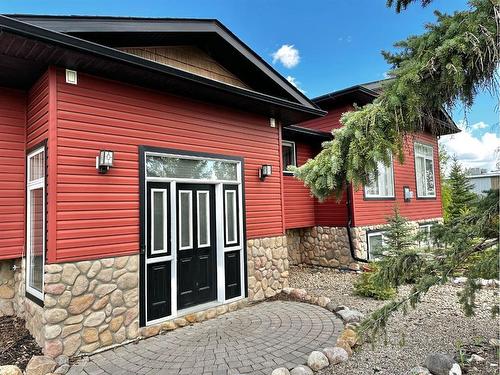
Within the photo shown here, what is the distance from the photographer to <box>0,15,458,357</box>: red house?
12.9 feet

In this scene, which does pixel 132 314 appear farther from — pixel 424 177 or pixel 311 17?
pixel 424 177

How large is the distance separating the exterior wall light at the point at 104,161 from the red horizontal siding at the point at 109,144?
69 millimetres

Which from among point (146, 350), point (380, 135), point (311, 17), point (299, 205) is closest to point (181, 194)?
point (146, 350)

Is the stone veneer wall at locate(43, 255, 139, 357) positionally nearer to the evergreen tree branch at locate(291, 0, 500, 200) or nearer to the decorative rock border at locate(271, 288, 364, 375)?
the decorative rock border at locate(271, 288, 364, 375)

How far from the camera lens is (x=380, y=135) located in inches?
98.0

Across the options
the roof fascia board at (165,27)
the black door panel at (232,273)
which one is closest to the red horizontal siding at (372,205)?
the roof fascia board at (165,27)

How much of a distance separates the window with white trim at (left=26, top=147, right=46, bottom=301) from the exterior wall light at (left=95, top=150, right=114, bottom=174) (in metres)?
0.69

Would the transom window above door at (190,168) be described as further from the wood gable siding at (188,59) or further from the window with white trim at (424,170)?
the window with white trim at (424,170)

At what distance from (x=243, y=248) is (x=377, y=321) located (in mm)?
3426

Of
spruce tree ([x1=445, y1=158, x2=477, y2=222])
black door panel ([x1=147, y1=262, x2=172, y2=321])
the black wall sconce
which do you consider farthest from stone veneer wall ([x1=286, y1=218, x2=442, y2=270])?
spruce tree ([x1=445, y1=158, x2=477, y2=222])

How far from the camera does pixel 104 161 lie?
4.15m

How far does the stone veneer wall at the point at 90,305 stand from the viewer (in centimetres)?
379

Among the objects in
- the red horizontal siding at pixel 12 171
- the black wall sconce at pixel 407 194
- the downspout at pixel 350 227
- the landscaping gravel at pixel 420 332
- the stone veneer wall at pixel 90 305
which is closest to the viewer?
the landscaping gravel at pixel 420 332

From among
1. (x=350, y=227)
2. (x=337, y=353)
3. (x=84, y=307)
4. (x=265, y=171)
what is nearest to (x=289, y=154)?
(x=350, y=227)
